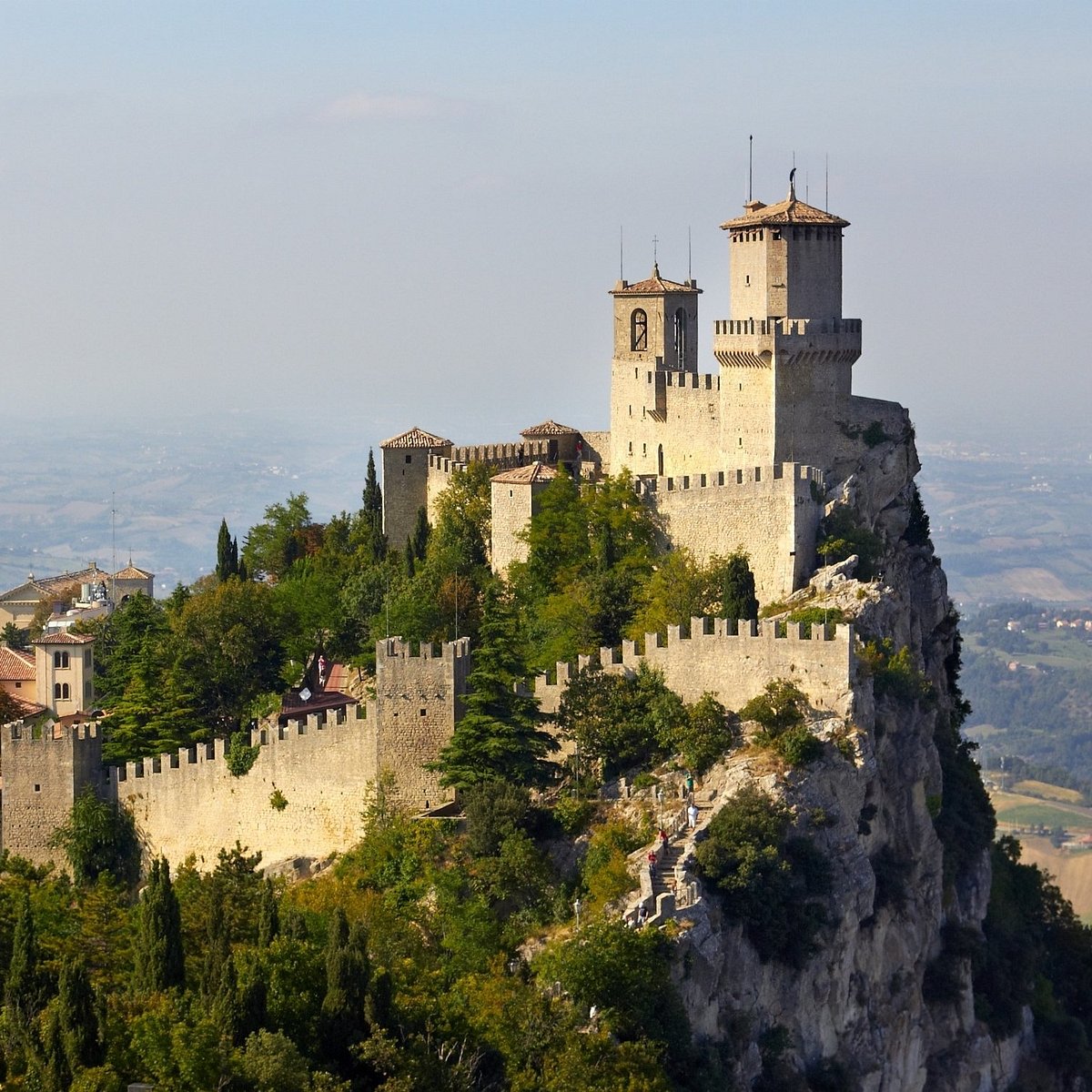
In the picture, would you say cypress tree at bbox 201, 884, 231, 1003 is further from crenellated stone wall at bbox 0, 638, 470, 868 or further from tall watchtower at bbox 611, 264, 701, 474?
tall watchtower at bbox 611, 264, 701, 474

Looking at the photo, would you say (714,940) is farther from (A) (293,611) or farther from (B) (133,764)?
(A) (293,611)

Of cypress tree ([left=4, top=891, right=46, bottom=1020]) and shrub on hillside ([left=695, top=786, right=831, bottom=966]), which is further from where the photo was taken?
shrub on hillside ([left=695, top=786, right=831, bottom=966])

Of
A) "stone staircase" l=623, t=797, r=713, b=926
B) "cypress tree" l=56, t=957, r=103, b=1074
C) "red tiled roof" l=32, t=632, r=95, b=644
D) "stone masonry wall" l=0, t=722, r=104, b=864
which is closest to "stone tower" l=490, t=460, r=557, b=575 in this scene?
"red tiled roof" l=32, t=632, r=95, b=644

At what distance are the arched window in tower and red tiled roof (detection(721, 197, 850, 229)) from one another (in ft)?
14.5

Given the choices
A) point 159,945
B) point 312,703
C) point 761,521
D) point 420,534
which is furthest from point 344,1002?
point 420,534

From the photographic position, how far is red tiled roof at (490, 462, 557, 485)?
58812mm

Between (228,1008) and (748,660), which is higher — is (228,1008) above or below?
below

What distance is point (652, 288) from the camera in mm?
62125

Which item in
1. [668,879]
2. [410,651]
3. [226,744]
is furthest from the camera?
[226,744]

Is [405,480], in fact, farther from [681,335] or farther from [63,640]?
[63,640]

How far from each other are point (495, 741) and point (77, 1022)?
11.7 m

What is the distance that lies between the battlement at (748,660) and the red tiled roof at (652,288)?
15928 millimetres

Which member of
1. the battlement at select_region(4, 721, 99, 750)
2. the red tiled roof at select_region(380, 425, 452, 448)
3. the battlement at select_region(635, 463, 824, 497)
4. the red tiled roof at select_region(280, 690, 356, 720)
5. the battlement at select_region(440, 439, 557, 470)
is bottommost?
the battlement at select_region(4, 721, 99, 750)

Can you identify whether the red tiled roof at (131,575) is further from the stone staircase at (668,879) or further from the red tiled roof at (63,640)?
the stone staircase at (668,879)
